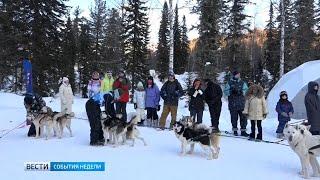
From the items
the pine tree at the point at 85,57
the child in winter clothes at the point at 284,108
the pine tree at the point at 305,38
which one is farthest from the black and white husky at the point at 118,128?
the pine tree at the point at 85,57

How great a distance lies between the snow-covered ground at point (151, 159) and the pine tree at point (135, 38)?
25.6 m

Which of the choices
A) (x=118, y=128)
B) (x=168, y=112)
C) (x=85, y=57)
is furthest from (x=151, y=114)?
(x=85, y=57)

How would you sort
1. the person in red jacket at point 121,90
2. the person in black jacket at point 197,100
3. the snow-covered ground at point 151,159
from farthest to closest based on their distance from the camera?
the person in red jacket at point 121,90 < the person in black jacket at point 197,100 < the snow-covered ground at point 151,159

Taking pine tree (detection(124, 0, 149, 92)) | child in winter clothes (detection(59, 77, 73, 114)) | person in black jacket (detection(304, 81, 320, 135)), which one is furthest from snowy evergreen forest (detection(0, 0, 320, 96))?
person in black jacket (detection(304, 81, 320, 135))

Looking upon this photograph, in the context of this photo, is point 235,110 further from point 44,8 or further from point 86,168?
point 44,8

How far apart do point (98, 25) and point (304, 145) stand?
41.4 meters

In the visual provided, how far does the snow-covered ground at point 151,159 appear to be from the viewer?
301 inches

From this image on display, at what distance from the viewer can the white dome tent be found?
55.6ft

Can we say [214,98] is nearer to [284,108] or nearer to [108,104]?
[284,108]

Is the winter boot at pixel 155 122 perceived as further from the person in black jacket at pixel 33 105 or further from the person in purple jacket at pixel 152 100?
the person in black jacket at pixel 33 105

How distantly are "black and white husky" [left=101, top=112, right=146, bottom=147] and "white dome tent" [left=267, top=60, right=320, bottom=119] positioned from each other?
8.55 metres

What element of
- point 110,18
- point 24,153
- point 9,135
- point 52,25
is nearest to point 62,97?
point 9,135

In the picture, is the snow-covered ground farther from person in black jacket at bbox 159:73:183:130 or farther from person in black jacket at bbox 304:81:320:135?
person in black jacket at bbox 159:73:183:130

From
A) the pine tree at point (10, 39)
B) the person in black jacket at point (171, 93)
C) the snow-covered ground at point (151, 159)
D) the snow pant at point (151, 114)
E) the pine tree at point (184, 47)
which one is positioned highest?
the pine tree at point (184, 47)
